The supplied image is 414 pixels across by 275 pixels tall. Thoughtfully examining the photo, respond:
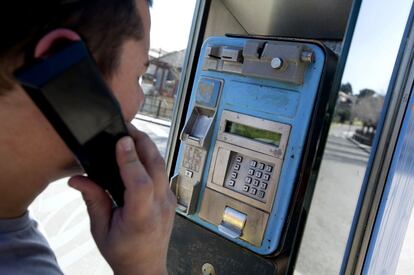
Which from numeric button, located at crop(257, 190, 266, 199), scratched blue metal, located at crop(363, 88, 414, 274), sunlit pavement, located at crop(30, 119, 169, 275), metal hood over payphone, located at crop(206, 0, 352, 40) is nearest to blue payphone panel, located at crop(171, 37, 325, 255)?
numeric button, located at crop(257, 190, 266, 199)

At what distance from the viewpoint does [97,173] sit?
2.41ft

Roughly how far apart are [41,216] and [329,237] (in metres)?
2.90

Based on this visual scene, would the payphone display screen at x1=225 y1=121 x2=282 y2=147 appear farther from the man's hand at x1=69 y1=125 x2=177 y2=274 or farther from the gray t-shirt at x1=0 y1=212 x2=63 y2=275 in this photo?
the gray t-shirt at x1=0 y1=212 x2=63 y2=275

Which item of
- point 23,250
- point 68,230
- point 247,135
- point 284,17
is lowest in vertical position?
point 68,230

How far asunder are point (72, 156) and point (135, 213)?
156 millimetres

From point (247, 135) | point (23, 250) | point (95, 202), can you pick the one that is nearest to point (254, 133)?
point (247, 135)

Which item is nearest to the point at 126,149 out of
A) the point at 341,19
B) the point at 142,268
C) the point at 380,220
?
the point at 142,268

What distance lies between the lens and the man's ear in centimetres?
58

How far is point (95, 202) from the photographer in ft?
2.48

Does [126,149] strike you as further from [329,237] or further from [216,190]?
[329,237]

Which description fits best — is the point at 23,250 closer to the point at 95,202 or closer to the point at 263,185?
the point at 95,202

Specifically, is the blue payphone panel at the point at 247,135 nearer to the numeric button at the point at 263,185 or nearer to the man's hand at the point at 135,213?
the numeric button at the point at 263,185

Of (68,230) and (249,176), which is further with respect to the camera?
(68,230)

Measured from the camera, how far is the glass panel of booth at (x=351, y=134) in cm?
128
